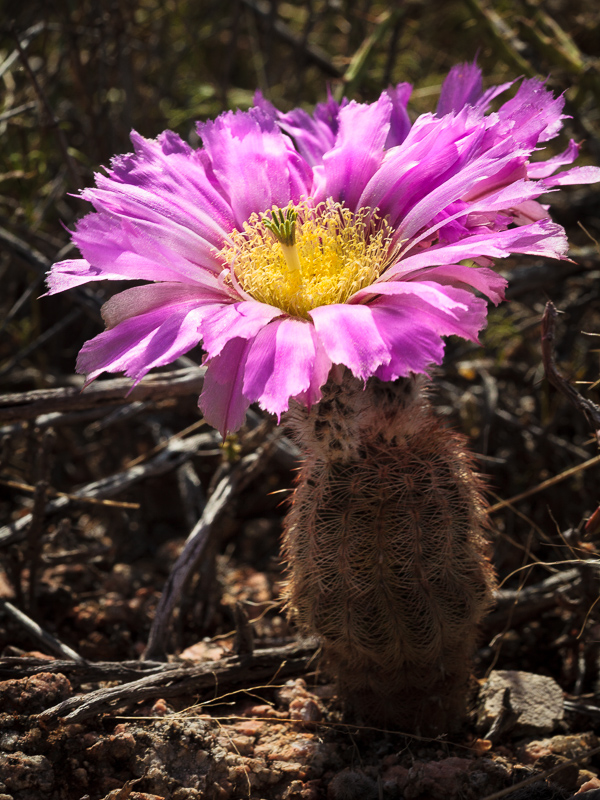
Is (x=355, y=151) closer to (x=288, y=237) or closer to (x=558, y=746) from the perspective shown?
(x=288, y=237)

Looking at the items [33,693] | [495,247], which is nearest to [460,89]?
[495,247]

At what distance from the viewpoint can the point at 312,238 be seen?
1.43m

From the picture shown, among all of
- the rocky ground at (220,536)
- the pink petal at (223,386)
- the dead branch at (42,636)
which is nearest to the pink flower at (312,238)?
the pink petal at (223,386)

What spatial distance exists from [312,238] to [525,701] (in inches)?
39.3

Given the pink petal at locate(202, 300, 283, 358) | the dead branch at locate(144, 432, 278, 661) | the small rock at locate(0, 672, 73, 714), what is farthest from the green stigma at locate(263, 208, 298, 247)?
the small rock at locate(0, 672, 73, 714)

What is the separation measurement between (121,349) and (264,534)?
131cm

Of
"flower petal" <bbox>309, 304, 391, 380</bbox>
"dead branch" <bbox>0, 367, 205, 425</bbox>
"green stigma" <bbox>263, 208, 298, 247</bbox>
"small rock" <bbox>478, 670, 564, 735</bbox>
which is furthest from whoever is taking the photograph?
"dead branch" <bbox>0, 367, 205, 425</bbox>

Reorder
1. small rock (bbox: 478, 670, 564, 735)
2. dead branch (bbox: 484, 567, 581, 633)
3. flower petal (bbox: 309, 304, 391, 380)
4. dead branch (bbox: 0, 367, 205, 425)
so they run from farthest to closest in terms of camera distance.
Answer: dead branch (bbox: 484, 567, 581, 633)
dead branch (bbox: 0, 367, 205, 425)
small rock (bbox: 478, 670, 564, 735)
flower petal (bbox: 309, 304, 391, 380)

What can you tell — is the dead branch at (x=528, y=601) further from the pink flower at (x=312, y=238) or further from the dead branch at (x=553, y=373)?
the pink flower at (x=312, y=238)

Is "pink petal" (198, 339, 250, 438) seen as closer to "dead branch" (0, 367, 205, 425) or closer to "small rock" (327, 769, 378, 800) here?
"dead branch" (0, 367, 205, 425)

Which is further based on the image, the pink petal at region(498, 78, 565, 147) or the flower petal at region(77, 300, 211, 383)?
the pink petal at region(498, 78, 565, 147)

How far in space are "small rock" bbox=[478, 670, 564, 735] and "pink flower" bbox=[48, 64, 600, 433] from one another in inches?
31.0

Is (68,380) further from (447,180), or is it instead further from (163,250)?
(447,180)

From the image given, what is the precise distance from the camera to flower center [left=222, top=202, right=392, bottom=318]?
1.32 metres
